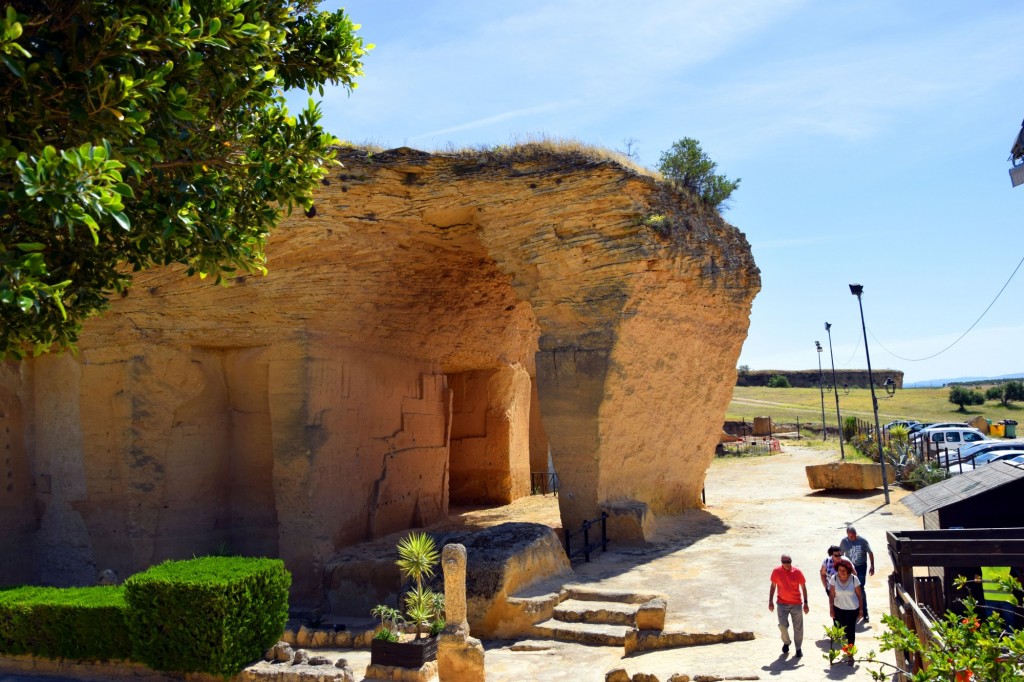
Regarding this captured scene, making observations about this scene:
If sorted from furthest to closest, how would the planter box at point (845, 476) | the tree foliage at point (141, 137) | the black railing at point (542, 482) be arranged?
the black railing at point (542, 482) < the planter box at point (845, 476) < the tree foliage at point (141, 137)

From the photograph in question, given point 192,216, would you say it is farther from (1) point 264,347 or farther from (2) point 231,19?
(1) point 264,347

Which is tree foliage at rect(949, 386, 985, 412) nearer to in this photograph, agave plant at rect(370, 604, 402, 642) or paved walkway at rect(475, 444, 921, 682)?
paved walkway at rect(475, 444, 921, 682)

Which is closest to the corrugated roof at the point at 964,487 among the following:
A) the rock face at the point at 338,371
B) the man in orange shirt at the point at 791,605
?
the man in orange shirt at the point at 791,605

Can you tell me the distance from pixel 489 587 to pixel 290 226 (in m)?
6.22

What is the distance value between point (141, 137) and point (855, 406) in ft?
168

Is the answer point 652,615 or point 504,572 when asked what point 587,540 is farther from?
point 652,615

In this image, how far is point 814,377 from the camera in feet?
215

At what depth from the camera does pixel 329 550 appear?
12852 millimetres

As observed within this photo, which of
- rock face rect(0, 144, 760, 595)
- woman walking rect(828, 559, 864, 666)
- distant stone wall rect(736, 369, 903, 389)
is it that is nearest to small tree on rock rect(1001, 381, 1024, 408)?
distant stone wall rect(736, 369, 903, 389)

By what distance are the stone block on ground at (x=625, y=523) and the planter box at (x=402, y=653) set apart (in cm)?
449

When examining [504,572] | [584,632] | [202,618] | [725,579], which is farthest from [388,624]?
[725,579]

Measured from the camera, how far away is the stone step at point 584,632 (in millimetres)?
8992

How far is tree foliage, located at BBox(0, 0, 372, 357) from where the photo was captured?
14.9 feet

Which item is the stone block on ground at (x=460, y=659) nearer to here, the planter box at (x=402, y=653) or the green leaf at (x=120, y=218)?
the planter box at (x=402, y=653)
